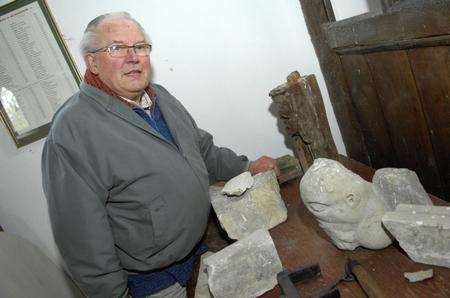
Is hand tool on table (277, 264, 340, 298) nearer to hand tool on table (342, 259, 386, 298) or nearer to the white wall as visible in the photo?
hand tool on table (342, 259, 386, 298)

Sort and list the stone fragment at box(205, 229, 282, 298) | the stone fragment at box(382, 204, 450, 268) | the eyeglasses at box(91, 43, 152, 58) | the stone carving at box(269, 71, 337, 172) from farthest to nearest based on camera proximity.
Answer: the stone carving at box(269, 71, 337, 172), the eyeglasses at box(91, 43, 152, 58), the stone fragment at box(205, 229, 282, 298), the stone fragment at box(382, 204, 450, 268)

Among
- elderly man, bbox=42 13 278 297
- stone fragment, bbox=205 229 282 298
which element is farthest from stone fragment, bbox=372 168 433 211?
elderly man, bbox=42 13 278 297

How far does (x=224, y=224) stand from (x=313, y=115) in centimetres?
79

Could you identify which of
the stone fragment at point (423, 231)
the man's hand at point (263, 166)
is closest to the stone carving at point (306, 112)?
the man's hand at point (263, 166)

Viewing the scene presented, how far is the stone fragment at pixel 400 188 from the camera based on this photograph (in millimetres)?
1468

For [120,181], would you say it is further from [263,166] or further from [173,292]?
[263,166]

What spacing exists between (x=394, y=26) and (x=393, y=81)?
0.30 m

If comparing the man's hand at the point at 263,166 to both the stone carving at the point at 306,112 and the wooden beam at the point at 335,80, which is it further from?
the wooden beam at the point at 335,80

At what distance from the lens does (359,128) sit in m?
2.31

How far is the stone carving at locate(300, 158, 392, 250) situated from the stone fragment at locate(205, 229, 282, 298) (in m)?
0.27

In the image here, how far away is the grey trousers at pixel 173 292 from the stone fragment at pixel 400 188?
1.11 meters

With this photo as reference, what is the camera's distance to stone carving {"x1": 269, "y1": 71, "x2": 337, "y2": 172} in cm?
198

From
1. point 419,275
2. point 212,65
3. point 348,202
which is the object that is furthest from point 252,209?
point 212,65

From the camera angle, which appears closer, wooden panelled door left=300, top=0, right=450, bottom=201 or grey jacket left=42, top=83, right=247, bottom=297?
wooden panelled door left=300, top=0, right=450, bottom=201
